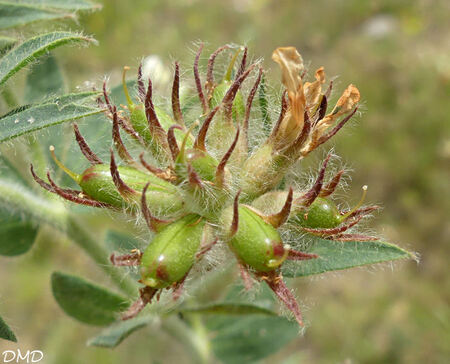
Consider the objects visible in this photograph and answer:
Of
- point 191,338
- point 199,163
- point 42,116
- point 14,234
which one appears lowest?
point 191,338

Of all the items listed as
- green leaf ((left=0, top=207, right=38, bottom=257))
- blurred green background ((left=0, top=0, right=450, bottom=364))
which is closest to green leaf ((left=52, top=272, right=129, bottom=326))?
green leaf ((left=0, top=207, right=38, bottom=257))

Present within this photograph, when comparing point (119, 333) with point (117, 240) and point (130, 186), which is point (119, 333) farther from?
point (130, 186)

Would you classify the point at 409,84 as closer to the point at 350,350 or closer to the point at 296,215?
the point at 350,350

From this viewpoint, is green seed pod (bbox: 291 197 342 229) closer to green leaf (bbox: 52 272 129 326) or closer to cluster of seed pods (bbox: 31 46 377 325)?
cluster of seed pods (bbox: 31 46 377 325)

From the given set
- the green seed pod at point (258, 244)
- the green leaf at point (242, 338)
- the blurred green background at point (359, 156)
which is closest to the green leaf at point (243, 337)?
the green leaf at point (242, 338)

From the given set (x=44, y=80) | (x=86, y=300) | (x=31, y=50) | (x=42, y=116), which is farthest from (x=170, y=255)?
(x=44, y=80)

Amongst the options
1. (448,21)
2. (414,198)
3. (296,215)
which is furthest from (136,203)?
(448,21)
